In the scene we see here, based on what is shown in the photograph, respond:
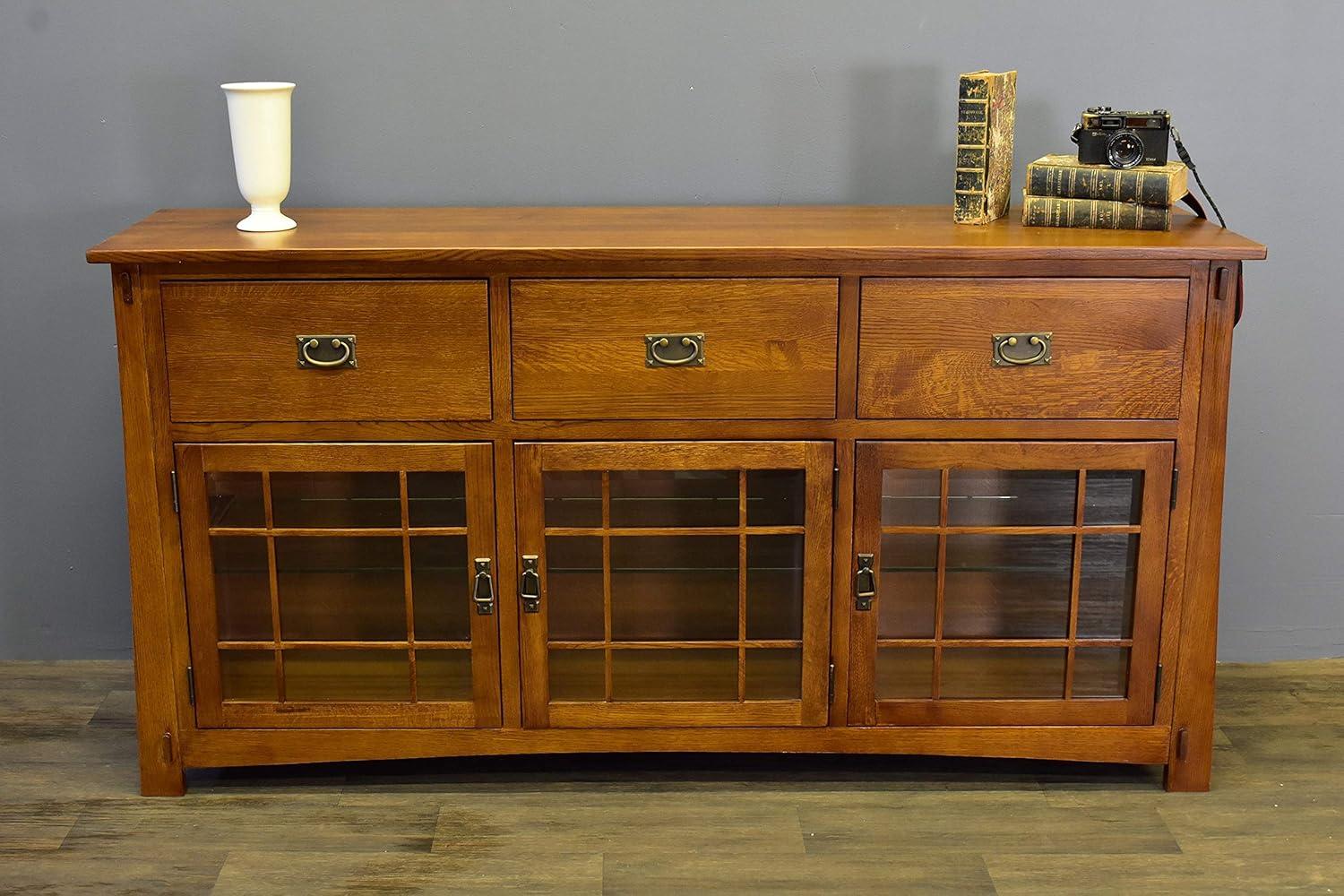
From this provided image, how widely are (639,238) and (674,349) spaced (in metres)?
0.18

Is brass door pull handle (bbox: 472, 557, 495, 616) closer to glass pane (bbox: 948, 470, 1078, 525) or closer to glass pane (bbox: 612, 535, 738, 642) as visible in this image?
glass pane (bbox: 612, 535, 738, 642)

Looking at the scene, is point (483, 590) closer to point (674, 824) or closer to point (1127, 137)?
point (674, 824)

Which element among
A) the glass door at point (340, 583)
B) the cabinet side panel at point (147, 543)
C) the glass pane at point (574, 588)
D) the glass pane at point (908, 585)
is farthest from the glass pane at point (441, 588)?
the glass pane at point (908, 585)

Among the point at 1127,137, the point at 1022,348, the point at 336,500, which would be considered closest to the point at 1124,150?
the point at 1127,137

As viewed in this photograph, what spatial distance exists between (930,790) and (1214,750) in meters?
0.52

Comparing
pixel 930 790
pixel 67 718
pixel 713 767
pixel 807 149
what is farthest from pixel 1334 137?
pixel 67 718

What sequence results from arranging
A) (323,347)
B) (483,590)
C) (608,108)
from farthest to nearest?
(608,108), (483,590), (323,347)

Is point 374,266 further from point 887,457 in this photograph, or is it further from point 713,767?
point 713,767

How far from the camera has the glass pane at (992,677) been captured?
2.29 m

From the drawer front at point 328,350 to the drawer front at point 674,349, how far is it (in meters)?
0.09

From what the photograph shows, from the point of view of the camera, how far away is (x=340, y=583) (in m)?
2.25

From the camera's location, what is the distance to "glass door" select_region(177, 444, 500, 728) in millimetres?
2188

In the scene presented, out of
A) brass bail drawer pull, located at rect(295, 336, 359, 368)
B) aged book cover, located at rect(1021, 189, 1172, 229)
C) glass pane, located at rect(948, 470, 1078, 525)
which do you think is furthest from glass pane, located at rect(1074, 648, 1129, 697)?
brass bail drawer pull, located at rect(295, 336, 359, 368)

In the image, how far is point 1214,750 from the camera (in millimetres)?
2449
